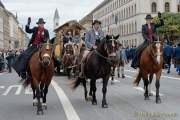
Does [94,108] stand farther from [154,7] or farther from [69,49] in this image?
[154,7]

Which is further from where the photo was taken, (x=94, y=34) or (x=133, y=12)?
(x=133, y=12)

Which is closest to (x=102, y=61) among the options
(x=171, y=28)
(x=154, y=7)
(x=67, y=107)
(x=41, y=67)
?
(x=67, y=107)

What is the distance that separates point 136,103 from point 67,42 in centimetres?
1341

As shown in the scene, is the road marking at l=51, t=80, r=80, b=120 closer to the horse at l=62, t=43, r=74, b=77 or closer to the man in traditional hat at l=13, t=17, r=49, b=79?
the man in traditional hat at l=13, t=17, r=49, b=79

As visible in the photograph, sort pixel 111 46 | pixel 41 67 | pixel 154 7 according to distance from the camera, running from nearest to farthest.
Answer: pixel 41 67, pixel 111 46, pixel 154 7

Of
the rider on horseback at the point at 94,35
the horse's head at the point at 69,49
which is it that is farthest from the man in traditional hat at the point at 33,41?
the horse's head at the point at 69,49

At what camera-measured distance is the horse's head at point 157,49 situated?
14.6m

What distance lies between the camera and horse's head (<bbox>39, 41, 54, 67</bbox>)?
501 inches

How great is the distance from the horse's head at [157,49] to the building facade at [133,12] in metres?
89.7

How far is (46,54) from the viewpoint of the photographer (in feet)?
42.0

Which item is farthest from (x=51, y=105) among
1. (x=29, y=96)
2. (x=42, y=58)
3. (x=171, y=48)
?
(x=171, y=48)

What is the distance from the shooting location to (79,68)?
15953 millimetres

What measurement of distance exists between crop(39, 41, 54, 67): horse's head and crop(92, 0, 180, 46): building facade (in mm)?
91584

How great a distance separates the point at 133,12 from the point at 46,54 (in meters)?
109
